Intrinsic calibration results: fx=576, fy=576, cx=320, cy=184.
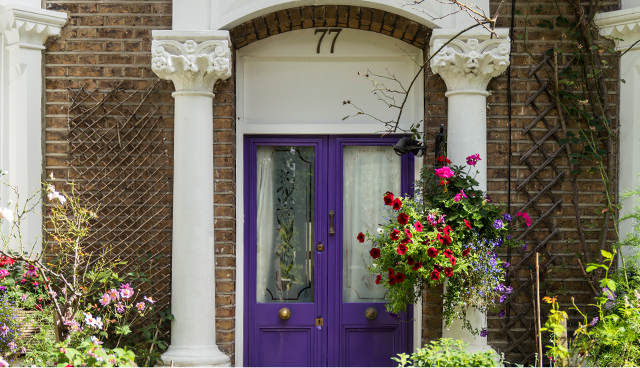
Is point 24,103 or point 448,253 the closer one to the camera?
point 448,253

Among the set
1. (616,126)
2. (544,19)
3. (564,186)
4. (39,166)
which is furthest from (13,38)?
(616,126)

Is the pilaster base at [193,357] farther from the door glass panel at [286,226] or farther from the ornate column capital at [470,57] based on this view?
the ornate column capital at [470,57]

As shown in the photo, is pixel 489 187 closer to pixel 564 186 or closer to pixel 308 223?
pixel 564 186

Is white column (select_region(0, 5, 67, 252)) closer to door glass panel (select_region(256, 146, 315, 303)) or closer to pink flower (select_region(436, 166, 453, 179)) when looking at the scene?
door glass panel (select_region(256, 146, 315, 303))

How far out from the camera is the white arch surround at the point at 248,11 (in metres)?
4.19

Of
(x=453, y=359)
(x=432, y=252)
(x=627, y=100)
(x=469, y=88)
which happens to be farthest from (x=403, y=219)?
(x=627, y=100)

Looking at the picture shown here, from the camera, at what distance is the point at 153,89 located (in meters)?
4.38

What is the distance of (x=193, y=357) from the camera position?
405 cm

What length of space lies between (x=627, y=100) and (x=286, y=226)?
9.04 ft

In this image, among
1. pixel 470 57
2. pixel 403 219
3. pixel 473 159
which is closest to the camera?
pixel 403 219

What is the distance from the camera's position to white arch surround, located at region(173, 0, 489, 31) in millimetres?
4191

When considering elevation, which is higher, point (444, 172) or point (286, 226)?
point (444, 172)

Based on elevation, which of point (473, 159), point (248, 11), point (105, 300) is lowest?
point (105, 300)

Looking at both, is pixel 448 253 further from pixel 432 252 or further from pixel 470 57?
pixel 470 57
